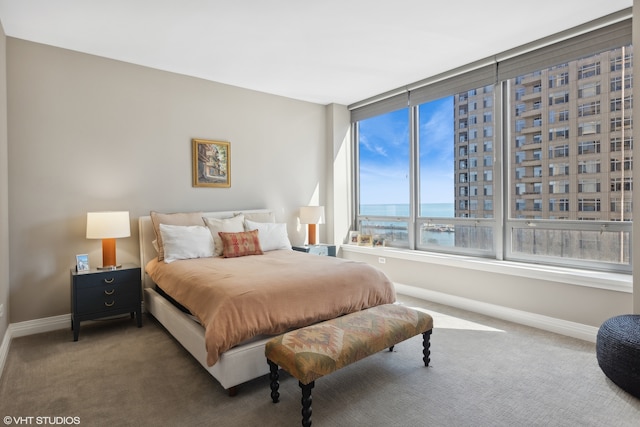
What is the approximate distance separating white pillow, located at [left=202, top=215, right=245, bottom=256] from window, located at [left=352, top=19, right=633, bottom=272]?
2.36 metres

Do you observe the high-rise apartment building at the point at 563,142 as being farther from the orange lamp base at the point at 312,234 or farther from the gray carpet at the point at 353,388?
the orange lamp base at the point at 312,234

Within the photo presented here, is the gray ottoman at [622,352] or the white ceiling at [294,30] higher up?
the white ceiling at [294,30]

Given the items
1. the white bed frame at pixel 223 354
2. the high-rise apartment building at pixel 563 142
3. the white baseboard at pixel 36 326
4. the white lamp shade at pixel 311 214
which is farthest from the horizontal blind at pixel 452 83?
the white baseboard at pixel 36 326

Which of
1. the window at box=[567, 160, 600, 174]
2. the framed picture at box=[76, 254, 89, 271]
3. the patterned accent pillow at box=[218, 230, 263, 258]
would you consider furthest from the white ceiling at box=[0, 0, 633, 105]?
the framed picture at box=[76, 254, 89, 271]

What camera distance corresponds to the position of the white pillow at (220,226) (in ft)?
12.8

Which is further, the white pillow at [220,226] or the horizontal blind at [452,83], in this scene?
the horizontal blind at [452,83]

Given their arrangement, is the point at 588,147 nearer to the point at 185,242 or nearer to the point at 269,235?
the point at 269,235

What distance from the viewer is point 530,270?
11.5 feet

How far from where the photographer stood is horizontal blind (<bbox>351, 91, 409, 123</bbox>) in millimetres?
4996

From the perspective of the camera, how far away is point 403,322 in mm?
2484

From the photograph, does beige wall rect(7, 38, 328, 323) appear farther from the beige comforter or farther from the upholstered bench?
the upholstered bench

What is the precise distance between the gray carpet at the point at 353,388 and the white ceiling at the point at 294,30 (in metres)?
2.82

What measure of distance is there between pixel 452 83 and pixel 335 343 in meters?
3.62

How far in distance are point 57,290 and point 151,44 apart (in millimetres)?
2633
